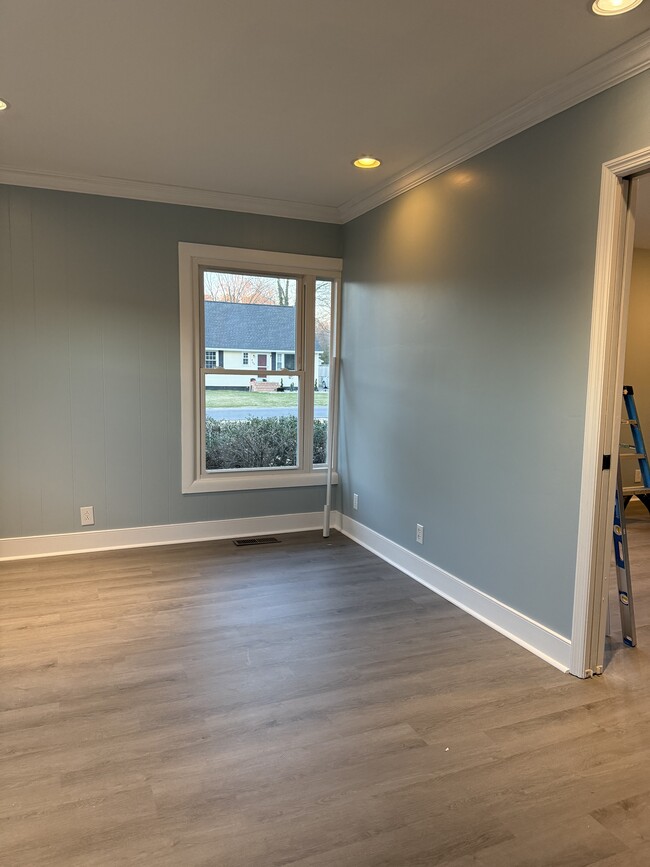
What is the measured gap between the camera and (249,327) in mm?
4523

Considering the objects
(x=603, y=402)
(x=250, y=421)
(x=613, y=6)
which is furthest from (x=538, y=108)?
(x=250, y=421)

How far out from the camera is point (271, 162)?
3514 mm

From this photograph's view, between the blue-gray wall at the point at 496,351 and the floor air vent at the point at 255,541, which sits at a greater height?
the blue-gray wall at the point at 496,351

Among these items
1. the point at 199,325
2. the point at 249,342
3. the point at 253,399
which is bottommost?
the point at 253,399

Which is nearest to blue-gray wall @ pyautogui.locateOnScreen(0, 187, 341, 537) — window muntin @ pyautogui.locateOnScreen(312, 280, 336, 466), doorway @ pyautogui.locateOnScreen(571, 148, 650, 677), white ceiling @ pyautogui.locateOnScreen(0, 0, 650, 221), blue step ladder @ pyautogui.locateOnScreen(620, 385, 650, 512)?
white ceiling @ pyautogui.locateOnScreen(0, 0, 650, 221)

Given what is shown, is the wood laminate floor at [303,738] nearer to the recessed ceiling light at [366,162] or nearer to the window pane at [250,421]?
the window pane at [250,421]

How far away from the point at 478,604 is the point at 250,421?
7.45 ft

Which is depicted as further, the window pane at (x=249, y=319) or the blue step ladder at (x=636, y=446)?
the blue step ladder at (x=636, y=446)

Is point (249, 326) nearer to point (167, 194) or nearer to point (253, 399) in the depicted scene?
point (253, 399)

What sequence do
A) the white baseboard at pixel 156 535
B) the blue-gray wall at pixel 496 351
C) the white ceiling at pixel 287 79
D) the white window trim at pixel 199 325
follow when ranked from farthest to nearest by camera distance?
the white window trim at pixel 199 325 → the white baseboard at pixel 156 535 → the blue-gray wall at pixel 496 351 → the white ceiling at pixel 287 79

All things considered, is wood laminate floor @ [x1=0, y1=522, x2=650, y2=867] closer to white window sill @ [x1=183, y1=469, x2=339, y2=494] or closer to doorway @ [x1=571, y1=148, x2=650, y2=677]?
doorway @ [x1=571, y1=148, x2=650, y2=677]

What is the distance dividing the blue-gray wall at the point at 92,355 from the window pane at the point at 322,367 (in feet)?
2.15

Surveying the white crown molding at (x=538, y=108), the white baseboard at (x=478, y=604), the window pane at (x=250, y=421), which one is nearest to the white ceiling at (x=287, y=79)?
the white crown molding at (x=538, y=108)

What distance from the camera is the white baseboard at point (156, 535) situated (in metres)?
3.97
